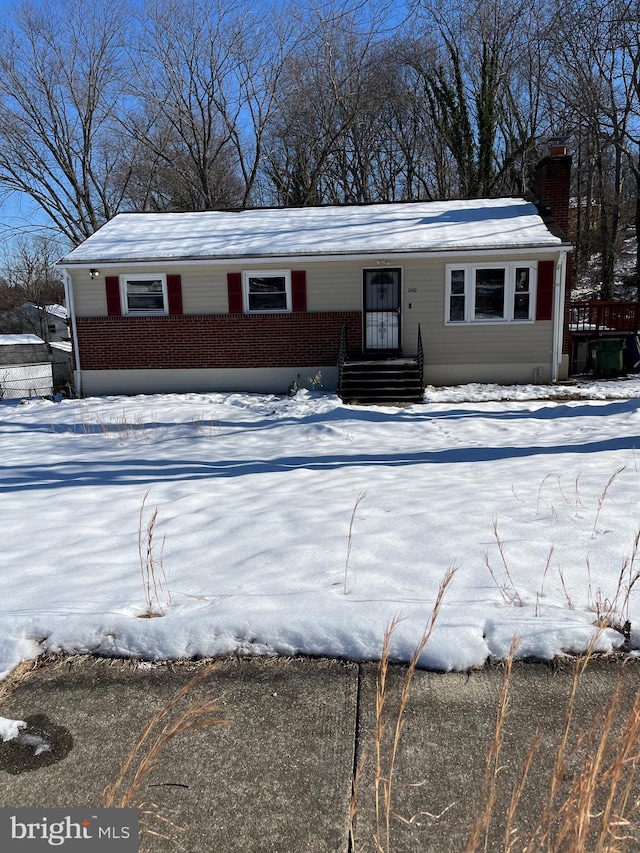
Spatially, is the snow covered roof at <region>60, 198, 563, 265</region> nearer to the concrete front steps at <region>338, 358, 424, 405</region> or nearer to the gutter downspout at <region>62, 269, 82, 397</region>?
the gutter downspout at <region>62, 269, 82, 397</region>

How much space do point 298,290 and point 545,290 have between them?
19.5 feet

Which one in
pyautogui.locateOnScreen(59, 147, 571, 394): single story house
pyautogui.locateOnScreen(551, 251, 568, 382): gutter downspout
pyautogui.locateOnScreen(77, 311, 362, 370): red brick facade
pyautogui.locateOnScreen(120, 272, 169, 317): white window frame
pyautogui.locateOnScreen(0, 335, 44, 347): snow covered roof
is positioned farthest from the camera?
pyautogui.locateOnScreen(0, 335, 44, 347): snow covered roof

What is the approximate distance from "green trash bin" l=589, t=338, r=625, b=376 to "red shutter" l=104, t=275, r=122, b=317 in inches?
494

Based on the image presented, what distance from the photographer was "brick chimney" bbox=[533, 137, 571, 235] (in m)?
15.9

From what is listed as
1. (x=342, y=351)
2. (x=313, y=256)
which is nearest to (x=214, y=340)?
(x=313, y=256)

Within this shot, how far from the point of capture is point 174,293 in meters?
14.7

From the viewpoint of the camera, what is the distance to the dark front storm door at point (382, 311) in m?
14.5

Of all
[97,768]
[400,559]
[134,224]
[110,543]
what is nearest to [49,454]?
[110,543]

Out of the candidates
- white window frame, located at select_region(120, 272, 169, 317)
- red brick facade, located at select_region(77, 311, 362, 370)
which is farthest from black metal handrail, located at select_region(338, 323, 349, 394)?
white window frame, located at select_region(120, 272, 169, 317)

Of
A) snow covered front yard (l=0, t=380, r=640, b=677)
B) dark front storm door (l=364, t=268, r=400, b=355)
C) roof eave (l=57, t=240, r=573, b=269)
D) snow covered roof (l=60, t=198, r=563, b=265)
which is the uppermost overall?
snow covered roof (l=60, t=198, r=563, b=265)

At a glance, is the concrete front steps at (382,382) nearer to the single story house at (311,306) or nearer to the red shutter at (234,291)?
the single story house at (311,306)

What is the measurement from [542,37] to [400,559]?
12163mm

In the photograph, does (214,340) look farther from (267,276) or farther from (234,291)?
(267,276)

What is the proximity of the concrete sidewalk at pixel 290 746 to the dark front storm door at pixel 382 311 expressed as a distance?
12337 mm
